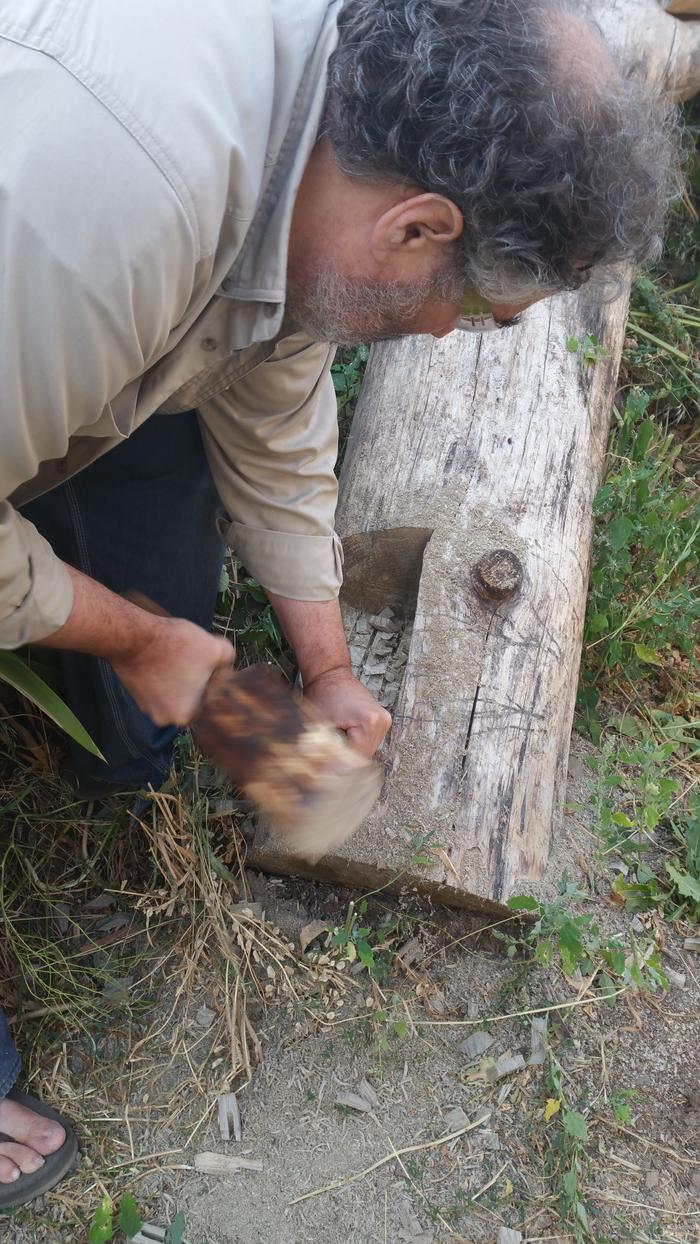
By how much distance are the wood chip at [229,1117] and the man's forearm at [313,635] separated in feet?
2.75

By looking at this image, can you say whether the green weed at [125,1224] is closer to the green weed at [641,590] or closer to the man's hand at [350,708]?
the man's hand at [350,708]

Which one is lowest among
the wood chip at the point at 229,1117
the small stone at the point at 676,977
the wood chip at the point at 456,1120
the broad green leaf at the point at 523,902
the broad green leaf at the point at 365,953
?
the wood chip at the point at 229,1117

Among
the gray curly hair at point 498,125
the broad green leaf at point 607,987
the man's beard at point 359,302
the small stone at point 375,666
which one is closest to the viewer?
the gray curly hair at point 498,125

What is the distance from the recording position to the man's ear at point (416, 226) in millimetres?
1407

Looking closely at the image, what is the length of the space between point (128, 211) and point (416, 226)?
1.41 feet

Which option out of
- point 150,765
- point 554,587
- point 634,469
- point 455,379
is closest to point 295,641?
point 150,765

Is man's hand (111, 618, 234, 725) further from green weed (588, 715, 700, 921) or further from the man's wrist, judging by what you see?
green weed (588, 715, 700, 921)

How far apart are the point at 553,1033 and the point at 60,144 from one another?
180 cm

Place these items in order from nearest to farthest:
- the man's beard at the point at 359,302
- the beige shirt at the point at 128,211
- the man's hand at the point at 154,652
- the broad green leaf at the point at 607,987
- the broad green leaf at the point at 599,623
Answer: the beige shirt at the point at 128,211, the man's beard at the point at 359,302, the man's hand at the point at 154,652, the broad green leaf at the point at 607,987, the broad green leaf at the point at 599,623

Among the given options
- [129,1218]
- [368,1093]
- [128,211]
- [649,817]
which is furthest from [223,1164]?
[128,211]

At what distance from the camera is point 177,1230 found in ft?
6.00

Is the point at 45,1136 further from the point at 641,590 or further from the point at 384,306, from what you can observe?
the point at 641,590

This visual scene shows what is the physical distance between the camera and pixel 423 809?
2.05 metres

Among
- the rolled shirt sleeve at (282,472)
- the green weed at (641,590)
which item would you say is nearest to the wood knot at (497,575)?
the rolled shirt sleeve at (282,472)
